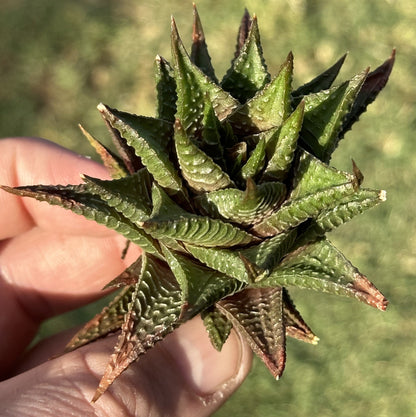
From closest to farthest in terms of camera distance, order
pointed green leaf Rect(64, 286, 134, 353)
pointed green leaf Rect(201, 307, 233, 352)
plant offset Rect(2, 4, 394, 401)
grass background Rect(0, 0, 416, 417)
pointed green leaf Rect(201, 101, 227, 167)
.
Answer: plant offset Rect(2, 4, 394, 401)
pointed green leaf Rect(201, 101, 227, 167)
pointed green leaf Rect(201, 307, 233, 352)
pointed green leaf Rect(64, 286, 134, 353)
grass background Rect(0, 0, 416, 417)

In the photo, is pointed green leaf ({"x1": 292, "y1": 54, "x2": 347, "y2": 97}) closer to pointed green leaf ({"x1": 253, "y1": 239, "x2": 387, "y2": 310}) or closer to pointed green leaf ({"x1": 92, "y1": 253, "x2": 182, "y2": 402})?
pointed green leaf ({"x1": 253, "y1": 239, "x2": 387, "y2": 310})

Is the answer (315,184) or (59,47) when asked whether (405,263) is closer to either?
(315,184)

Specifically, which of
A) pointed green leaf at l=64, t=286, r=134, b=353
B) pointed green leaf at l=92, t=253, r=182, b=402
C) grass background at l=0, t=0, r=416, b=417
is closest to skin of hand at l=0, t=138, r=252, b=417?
pointed green leaf at l=64, t=286, r=134, b=353

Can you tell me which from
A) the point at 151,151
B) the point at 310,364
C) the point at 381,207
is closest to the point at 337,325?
the point at 310,364

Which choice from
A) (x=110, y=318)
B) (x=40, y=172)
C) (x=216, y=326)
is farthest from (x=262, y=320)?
(x=40, y=172)

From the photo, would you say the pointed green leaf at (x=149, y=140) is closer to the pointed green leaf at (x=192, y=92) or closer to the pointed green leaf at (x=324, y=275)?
the pointed green leaf at (x=192, y=92)

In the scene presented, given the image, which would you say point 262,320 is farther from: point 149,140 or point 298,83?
point 298,83
